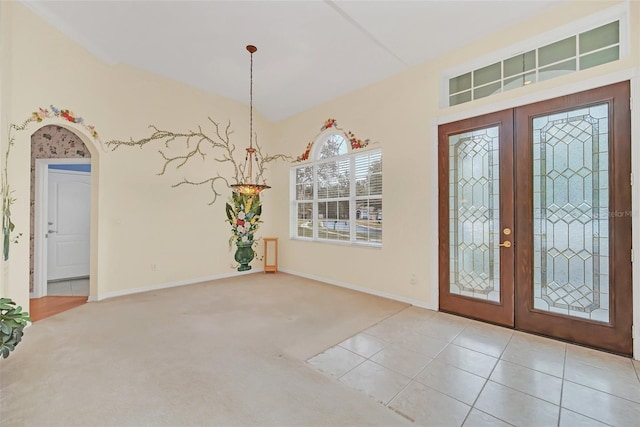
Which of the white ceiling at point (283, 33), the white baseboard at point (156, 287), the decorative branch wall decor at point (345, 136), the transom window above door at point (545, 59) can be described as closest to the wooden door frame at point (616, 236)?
the transom window above door at point (545, 59)

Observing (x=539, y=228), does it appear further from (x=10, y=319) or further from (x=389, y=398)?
(x=10, y=319)

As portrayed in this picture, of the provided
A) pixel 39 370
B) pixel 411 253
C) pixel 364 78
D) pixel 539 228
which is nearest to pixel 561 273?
pixel 539 228

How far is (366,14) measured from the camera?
9.80ft

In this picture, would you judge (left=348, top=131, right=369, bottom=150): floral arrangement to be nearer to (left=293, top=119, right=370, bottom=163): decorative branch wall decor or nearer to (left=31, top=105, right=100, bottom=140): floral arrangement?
(left=293, top=119, right=370, bottom=163): decorative branch wall decor

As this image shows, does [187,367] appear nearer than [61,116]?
Yes

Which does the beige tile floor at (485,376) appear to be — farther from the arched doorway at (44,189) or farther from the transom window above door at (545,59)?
the arched doorway at (44,189)

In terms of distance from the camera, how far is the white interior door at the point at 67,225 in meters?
4.96

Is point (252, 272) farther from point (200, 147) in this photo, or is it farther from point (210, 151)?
point (200, 147)

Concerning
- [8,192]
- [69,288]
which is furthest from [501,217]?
[69,288]

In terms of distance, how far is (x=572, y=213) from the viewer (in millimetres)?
2660

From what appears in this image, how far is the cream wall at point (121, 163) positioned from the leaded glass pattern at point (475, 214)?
3920mm

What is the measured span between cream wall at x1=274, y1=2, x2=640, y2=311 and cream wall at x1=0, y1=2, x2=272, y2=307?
8.04ft

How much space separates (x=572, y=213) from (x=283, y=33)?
3.69 meters

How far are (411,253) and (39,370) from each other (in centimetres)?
388
